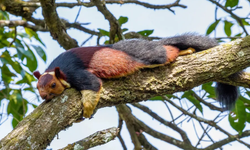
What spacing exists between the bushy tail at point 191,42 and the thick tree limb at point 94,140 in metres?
1.72

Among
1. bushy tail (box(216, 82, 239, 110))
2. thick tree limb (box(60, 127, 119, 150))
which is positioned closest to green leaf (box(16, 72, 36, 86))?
thick tree limb (box(60, 127, 119, 150))

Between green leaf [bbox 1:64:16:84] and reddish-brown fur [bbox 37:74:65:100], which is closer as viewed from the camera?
reddish-brown fur [bbox 37:74:65:100]

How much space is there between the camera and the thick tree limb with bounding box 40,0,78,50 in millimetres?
4012

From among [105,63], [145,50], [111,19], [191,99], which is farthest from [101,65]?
[191,99]

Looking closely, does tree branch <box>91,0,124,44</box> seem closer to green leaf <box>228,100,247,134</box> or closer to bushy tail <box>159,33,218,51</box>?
bushy tail <box>159,33,218,51</box>

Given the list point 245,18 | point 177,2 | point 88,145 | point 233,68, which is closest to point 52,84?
point 88,145

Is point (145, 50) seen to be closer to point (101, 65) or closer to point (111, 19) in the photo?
point (101, 65)

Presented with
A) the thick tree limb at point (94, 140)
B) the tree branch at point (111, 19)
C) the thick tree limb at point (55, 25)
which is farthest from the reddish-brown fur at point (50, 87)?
the tree branch at point (111, 19)

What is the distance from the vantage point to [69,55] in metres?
3.78

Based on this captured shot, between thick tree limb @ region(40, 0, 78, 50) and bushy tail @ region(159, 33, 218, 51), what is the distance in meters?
1.41

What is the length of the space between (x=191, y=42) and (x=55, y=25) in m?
1.87

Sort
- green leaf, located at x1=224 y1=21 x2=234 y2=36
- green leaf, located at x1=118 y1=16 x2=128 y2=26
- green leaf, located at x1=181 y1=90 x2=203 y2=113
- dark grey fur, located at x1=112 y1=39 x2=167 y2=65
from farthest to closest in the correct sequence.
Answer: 1. green leaf, located at x1=224 y1=21 x2=234 y2=36
2. green leaf, located at x1=118 y1=16 x2=128 y2=26
3. green leaf, located at x1=181 y1=90 x2=203 y2=113
4. dark grey fur, located at x1=112 y1=39 x2=167 y2=65

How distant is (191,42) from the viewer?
4.04 metres

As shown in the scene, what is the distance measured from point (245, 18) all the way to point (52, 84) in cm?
335
